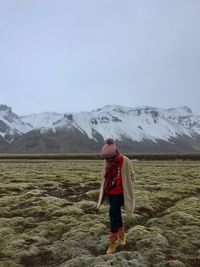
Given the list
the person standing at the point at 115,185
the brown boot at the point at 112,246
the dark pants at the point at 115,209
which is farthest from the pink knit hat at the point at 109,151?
the brown boot at the point at 112,246

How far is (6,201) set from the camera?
28.3 metres

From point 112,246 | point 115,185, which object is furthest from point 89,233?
point 115,185

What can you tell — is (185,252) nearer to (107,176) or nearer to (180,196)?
(107,176)

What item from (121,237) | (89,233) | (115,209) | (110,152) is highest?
(110,152)

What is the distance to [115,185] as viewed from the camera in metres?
16.6

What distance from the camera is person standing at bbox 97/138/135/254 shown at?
54.0 feet

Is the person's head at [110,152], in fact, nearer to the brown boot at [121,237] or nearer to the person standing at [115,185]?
the person standing at [115,185]

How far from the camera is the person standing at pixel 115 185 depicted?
54.0ft

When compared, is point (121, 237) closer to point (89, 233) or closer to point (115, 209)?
point (115, 209)

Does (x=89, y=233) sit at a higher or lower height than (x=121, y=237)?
lower

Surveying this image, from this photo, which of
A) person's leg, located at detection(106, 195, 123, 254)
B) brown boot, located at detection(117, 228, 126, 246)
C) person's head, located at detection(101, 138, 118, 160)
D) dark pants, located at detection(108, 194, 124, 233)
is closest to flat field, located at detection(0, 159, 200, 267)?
brown boot, located at detection(117, 228, 126, 246)

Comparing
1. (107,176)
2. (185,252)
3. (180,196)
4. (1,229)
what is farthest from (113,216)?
(180,196)

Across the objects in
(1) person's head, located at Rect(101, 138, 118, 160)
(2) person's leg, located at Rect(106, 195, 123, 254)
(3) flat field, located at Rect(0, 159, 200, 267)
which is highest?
(1) person's head, located at Rect(101, 138, 118, 160)

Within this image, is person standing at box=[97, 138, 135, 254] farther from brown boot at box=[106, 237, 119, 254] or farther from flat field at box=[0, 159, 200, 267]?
flat field at box=[0, 159, 200, 267]
